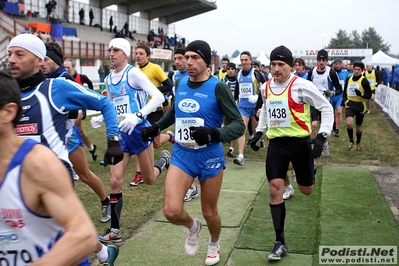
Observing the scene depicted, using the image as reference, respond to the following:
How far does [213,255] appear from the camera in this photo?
4.71 m

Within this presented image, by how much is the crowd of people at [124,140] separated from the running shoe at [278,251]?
1 centimetres

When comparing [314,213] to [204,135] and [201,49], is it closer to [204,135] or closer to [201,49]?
[204,135]

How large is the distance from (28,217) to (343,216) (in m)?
5.04

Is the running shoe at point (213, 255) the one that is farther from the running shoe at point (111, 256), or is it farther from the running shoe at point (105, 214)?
the running shoe at point (105, 214)

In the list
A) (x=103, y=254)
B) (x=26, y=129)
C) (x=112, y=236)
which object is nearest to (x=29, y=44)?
(x=26, y=129)

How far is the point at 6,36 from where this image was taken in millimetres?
26250

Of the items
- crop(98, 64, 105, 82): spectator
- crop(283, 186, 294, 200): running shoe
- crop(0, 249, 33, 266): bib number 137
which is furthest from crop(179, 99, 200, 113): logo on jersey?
crop(98, 64, 105, 82): spectator

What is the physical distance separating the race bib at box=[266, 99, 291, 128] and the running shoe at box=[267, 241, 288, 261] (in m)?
1.26

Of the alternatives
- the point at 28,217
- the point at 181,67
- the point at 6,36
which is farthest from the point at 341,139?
the point at 6,36

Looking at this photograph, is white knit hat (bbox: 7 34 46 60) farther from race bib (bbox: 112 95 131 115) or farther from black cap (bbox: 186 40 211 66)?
race bib (bbox: 112 95 131 115)

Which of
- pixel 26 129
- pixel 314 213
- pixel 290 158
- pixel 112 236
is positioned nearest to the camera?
pixel 26 129

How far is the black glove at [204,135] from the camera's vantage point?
13.2 feet

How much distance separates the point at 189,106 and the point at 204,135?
0.49 meters

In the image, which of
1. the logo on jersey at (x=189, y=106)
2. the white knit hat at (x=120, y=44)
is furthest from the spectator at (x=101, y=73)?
the logo on jersey at (x=189, y=106)
